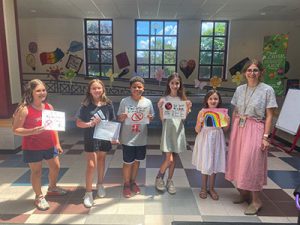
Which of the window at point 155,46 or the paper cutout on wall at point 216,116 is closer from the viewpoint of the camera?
the paper cutout on wall at point 216,116

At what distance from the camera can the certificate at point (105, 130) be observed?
252 cm

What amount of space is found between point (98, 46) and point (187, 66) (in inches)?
139

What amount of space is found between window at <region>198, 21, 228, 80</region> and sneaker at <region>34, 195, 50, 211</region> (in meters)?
8.36

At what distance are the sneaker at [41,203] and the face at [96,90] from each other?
114 centimetres

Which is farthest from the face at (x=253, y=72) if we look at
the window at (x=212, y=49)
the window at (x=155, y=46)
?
the window at (x=212, y=49)

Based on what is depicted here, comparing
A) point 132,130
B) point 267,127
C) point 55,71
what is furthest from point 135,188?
point 55,71

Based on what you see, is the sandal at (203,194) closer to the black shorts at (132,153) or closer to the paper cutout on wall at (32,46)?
the black shorts at (132,153)

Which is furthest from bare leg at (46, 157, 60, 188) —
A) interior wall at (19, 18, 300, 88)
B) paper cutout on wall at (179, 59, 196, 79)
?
paper cutout on wall at (179, 59, 196, 79)

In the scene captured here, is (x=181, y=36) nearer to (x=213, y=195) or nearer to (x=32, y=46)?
(x=32, y=46)

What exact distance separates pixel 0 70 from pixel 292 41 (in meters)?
9.57

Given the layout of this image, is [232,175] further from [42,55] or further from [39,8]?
[42,55]

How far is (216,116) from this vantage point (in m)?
2.63

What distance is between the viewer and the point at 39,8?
7746 mm

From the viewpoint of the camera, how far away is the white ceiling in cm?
691
